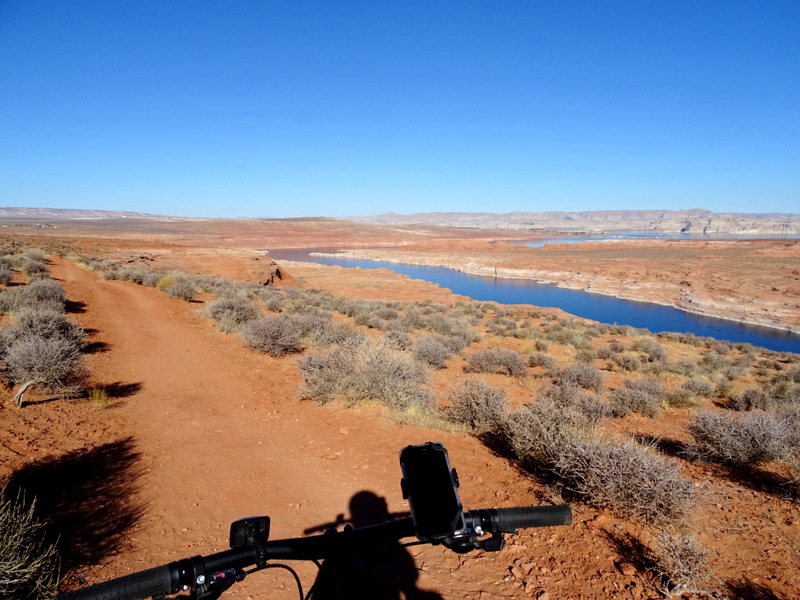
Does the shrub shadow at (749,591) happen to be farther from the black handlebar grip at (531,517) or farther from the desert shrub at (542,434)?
the black handlebar grip at (531,517)

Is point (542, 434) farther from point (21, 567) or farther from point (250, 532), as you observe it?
point (21, 567)

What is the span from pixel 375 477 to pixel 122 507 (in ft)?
7.92

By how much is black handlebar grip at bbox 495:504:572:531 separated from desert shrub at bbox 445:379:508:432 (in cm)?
436

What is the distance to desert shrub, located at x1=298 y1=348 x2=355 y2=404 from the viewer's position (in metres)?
6.61

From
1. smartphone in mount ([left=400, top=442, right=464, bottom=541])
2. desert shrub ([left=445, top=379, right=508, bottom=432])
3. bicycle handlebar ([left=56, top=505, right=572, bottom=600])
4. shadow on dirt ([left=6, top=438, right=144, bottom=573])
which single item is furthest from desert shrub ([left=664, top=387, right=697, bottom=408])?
shadow on dirt ([left=6, top=438, right=144, bottom=573])

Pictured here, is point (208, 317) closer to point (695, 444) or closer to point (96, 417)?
point (96, 417)

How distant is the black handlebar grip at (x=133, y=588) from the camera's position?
0.92 m

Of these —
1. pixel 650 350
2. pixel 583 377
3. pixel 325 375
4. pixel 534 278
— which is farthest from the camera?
pixel 534 278

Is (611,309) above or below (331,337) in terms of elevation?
below

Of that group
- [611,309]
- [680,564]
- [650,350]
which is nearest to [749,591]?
[680,564]

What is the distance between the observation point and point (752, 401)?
999 centimetres

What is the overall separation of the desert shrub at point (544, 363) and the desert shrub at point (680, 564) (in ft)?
32.0

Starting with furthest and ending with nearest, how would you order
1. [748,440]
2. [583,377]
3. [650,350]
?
[650,350]
[583,377]
[748,440]

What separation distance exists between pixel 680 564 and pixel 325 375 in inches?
204
